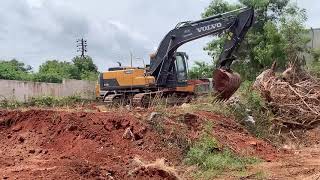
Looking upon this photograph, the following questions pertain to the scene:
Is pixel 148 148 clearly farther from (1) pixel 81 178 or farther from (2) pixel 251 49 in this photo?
(2) pixel 251 49

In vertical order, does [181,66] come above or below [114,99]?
above

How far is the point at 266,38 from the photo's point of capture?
35500mm

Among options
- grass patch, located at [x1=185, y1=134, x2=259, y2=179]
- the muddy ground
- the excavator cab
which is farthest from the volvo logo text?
grass patch, located at [x1=185, y1=134, x2=259, y2=179]

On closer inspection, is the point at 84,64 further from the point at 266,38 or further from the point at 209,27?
the point at 209,27

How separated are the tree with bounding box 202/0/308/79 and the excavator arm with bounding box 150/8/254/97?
13.6m

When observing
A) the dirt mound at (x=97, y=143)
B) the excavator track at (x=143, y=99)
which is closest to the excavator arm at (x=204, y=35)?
the excavator track at (x=143, y=99)

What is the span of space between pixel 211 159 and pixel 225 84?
732 cm

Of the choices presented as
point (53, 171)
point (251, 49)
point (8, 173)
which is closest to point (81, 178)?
point (53, 171)

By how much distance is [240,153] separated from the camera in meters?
11.5

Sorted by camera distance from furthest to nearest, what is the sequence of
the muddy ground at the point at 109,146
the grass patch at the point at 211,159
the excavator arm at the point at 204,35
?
the excavator arm at the point at 204,35
the grass patch at the point at 211,159
the muddy ground at the point at 109,146

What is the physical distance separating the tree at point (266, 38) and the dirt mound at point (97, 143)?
71.4 feet

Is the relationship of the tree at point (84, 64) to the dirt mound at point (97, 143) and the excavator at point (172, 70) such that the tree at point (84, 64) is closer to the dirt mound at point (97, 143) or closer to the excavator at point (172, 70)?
the excavator at point (172, 70)

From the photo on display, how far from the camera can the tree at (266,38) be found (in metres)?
34.4

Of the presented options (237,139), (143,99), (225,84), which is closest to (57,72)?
(143,99)
